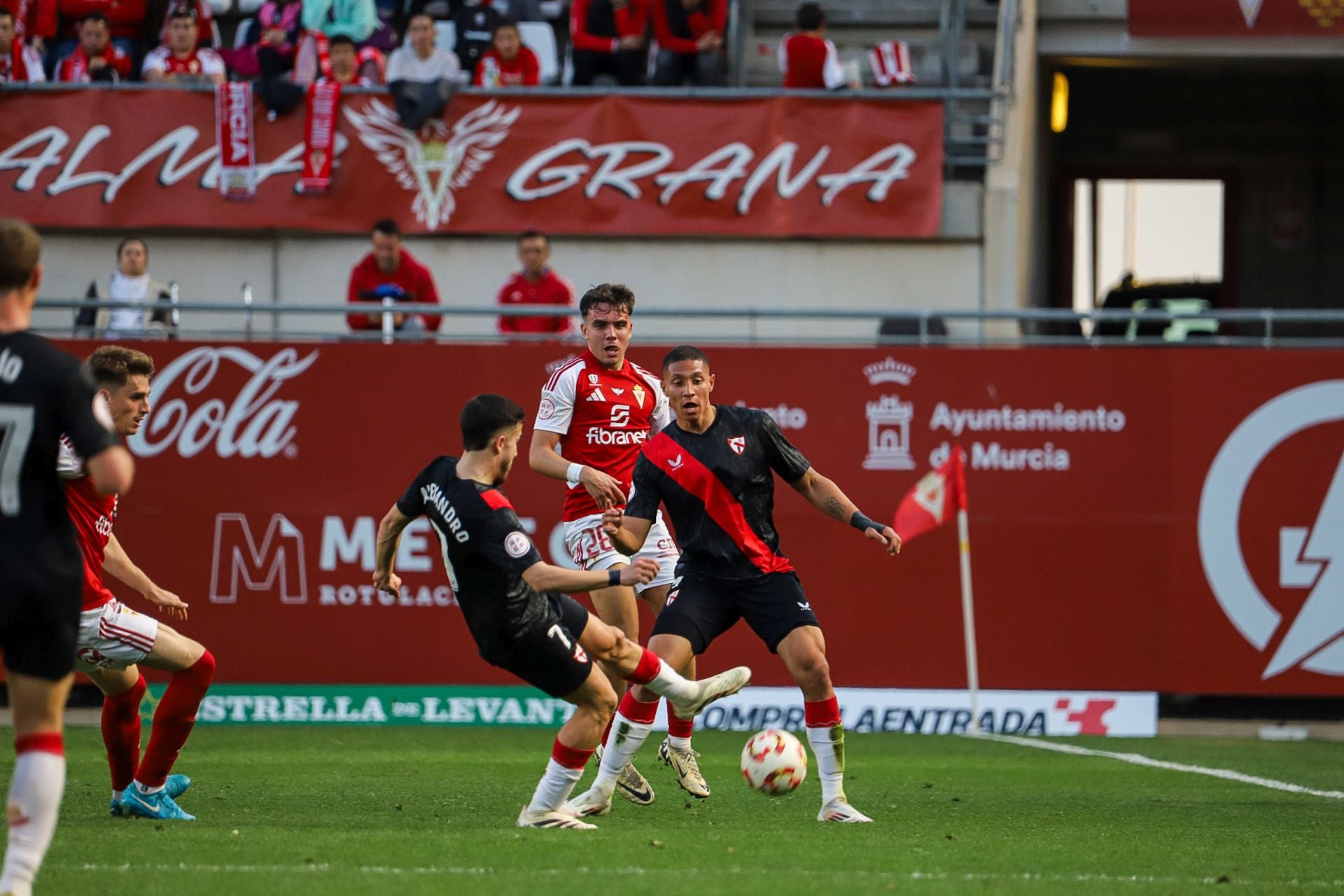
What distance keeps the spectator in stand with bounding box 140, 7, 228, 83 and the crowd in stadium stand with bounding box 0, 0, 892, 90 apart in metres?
0.01

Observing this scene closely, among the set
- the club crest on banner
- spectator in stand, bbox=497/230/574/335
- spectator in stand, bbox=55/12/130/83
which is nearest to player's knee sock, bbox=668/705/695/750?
spectator in stand, bbox=497/230/574/335

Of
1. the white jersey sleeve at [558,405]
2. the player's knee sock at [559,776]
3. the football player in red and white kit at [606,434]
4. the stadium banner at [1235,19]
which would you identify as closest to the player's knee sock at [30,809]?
the player's knee sock at [559,776]

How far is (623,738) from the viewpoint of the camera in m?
8.29

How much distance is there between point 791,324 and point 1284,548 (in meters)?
5.40

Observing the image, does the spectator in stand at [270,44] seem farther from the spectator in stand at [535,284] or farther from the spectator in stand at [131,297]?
the spectator in stand at [535,284]

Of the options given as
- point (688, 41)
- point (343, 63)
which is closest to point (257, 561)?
point (343, 63)

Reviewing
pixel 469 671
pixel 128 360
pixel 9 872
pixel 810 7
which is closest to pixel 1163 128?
pixel 810 7

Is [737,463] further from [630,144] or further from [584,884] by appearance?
[630,144]

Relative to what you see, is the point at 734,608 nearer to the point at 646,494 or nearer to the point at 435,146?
the point at 646,494

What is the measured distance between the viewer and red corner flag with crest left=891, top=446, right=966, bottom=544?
1388cm

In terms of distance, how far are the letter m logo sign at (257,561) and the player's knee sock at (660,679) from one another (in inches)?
304

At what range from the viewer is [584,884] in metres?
6.45

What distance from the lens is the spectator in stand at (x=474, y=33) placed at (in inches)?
722

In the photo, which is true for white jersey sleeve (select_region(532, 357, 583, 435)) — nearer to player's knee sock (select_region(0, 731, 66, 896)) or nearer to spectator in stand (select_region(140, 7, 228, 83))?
player's knee sock (select_region(0, 731, 66, 896))
